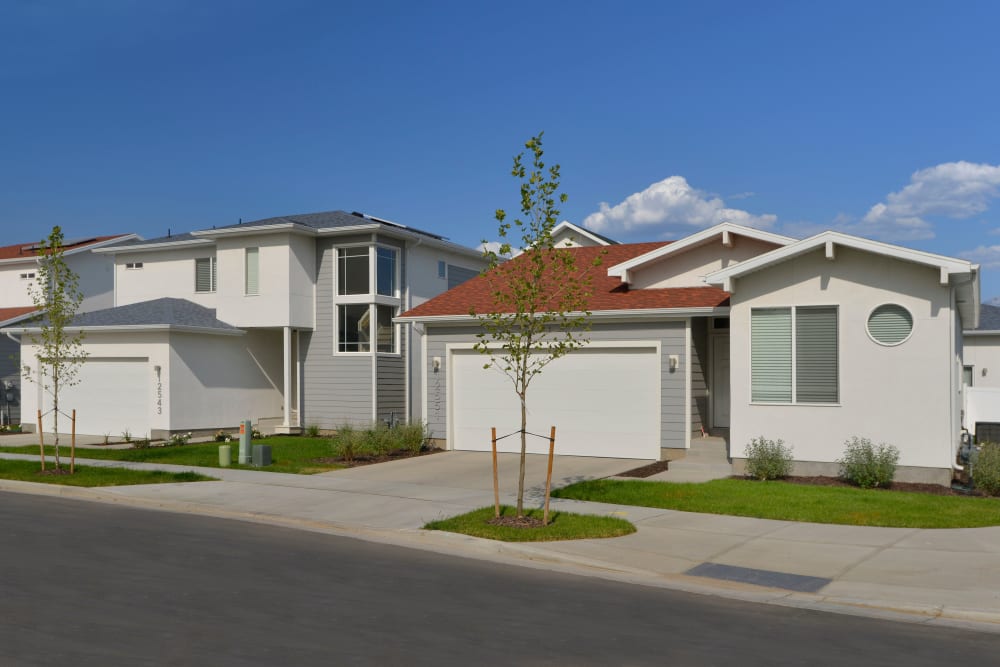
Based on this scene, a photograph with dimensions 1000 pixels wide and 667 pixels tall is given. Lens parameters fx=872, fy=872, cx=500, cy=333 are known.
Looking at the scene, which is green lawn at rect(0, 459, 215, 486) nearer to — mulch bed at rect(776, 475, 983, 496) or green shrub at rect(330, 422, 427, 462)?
green shrub at rect(330, 422, 427, 462)

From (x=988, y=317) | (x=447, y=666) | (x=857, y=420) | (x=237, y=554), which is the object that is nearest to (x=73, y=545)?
(x=237, y=554)

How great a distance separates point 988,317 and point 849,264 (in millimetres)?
17974

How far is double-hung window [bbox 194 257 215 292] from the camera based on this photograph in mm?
28547

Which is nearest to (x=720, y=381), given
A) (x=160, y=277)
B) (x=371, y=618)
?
(x=371, y=618)

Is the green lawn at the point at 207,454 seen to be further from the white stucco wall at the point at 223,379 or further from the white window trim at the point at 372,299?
the white window trim at the point at 372,299

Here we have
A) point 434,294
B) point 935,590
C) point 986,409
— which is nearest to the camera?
point 935,590

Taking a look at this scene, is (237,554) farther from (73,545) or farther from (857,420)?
(857,420)

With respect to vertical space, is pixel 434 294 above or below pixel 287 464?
above

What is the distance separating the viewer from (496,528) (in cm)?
1138

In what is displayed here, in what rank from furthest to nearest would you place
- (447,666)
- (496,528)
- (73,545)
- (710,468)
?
1. (710,468)
2. (496,528)
3. (73,545)
4. (447,666)

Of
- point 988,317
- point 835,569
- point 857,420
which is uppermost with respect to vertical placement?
point 988,317

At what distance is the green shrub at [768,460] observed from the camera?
627 inches

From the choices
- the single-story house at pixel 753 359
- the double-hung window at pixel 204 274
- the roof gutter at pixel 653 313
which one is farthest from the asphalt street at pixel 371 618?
the double-hung window at pixel 204 274

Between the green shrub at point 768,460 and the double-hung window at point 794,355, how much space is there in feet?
2.71
